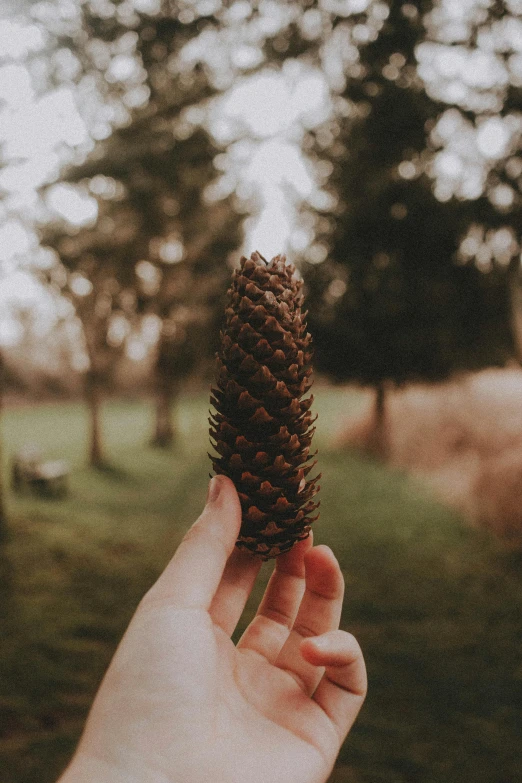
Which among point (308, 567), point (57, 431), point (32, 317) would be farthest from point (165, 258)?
point (308, 567)

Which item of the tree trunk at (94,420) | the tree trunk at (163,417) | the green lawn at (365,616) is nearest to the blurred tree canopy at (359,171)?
the tree trunk at (94,420)

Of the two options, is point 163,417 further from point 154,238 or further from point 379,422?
point 154,238

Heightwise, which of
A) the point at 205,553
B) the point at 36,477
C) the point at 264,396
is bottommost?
the point at 36,477

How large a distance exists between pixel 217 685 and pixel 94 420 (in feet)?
48.3

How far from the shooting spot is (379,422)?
610 inches

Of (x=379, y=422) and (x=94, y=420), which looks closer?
(x=379, y=422)

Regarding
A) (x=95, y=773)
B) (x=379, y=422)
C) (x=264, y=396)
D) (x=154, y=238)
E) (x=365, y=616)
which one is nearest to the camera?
(x=95, y=773)

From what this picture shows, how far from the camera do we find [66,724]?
474 cm

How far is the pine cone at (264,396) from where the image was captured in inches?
71.5

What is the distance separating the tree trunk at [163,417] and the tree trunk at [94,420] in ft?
13.0

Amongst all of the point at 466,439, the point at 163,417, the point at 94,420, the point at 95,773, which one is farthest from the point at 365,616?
the point at 163,417

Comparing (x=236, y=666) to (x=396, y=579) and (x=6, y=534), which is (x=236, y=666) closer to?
(x=396, y=579)

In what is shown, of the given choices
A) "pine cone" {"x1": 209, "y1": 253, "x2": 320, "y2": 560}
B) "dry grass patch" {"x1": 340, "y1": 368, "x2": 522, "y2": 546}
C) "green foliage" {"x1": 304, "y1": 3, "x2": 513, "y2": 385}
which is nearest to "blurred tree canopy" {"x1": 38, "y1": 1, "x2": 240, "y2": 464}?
"green foliage" {"x1": 304, "y1": 3, "x2": 513, "y2": 385}

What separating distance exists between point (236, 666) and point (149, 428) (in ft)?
73.8
